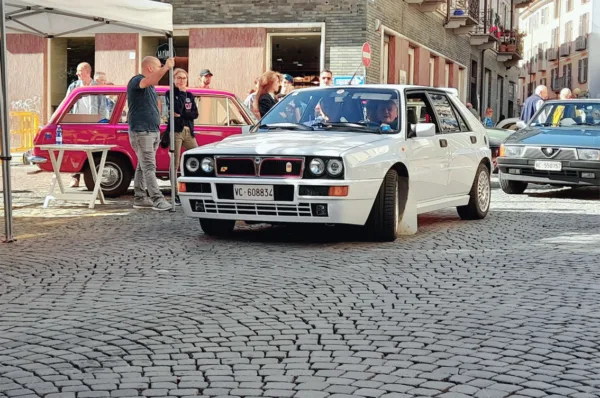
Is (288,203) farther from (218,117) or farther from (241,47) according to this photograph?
(241,47)

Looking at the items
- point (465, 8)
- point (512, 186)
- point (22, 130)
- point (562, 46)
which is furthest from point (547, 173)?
point (562, 46)

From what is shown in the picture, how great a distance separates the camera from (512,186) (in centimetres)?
1638

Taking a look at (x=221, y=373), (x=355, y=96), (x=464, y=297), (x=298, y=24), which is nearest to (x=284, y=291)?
(x=464, y=297)

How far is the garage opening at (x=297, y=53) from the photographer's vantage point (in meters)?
25.1

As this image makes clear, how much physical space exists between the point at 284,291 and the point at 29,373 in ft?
8.01

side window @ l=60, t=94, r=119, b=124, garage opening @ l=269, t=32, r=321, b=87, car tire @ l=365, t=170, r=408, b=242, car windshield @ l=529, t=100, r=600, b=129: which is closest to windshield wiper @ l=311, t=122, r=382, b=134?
car tire @ l=365, t=170, r=408, b=242

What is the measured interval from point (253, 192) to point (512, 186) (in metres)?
8.51

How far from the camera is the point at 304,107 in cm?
1024

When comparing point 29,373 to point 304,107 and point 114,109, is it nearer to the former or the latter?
point 304,107

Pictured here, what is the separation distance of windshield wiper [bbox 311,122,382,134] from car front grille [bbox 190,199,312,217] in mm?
1333

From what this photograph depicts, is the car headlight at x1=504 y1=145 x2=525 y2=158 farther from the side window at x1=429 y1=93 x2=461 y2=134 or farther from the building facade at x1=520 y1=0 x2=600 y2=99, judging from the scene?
the building facade at x1=520 y1=0 x2=600 y2=99

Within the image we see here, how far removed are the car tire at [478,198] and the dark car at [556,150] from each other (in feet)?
12.5

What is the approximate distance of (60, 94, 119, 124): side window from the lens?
1456 centimetres

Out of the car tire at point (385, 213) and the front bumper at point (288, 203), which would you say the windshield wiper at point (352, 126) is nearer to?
the car tire at point (385, 213)
